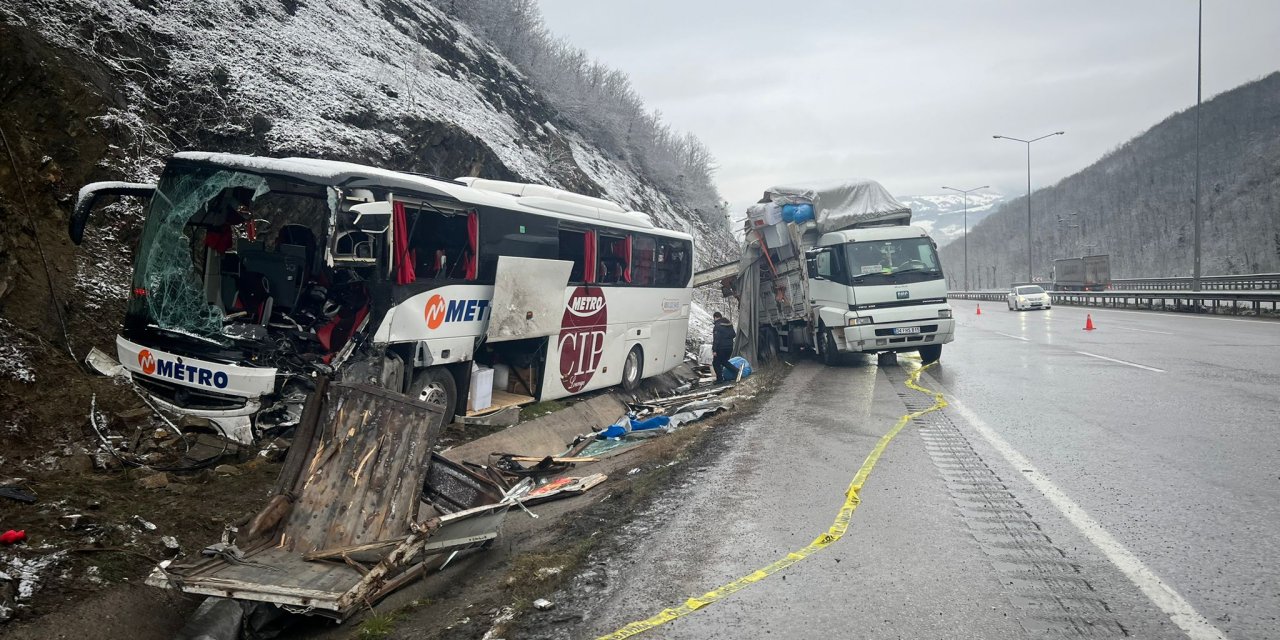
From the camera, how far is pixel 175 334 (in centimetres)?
817

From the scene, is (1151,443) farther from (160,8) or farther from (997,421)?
(160,8)

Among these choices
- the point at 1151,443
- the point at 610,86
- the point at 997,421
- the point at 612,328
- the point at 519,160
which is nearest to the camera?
the point at 1151,443

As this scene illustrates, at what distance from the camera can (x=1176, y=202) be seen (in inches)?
3359

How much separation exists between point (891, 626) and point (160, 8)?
17560mm

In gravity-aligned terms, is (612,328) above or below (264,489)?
above

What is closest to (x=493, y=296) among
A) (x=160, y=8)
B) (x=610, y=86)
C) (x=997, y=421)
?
(x=997, y=421)

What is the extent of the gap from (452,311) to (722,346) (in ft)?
29.4

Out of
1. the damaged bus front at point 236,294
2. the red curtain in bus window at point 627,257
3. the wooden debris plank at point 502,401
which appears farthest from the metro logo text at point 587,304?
the damaged bus front at point 236,294

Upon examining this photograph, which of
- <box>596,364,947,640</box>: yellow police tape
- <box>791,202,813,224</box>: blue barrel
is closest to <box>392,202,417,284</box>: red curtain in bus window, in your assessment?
<box>596,364,947,640</box>: yellow police tape

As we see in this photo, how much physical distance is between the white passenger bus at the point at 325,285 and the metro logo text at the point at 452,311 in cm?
2

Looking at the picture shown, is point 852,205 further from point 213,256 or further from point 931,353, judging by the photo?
point 213,256

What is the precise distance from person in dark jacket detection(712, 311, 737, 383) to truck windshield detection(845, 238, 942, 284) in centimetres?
308

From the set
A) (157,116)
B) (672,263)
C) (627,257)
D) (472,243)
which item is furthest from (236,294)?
(672,263)

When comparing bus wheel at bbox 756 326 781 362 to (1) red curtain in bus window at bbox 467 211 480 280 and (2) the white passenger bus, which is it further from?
(1) red curtain in bus window at bbox 467 211 480 280
